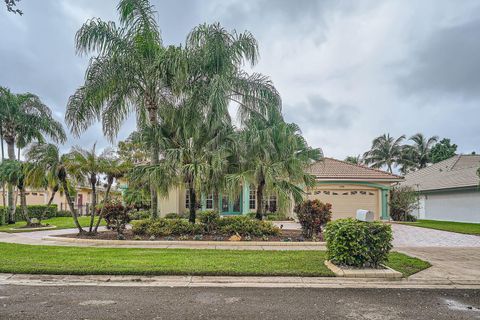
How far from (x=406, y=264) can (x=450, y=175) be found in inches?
898

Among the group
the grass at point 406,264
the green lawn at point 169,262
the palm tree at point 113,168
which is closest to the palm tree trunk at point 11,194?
the palm tree at point 113,168

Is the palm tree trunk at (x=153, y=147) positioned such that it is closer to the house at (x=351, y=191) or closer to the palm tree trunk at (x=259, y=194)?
the palm tree trunk at (x=259, y=194)

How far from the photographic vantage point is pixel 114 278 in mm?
6660

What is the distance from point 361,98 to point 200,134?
10257 millimetres

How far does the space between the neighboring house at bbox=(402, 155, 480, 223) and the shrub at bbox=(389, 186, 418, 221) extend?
3154 millimetres

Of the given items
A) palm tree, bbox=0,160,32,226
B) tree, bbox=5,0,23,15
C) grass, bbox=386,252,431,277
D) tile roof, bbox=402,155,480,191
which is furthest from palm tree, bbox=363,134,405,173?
tree, bbox=5,0,23,15

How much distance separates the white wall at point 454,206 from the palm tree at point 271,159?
1615 cm

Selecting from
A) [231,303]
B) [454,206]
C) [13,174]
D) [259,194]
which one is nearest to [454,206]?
[454,206]

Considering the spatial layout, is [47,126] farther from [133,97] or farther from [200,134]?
[200,134]

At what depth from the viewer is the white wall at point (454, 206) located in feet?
74.4

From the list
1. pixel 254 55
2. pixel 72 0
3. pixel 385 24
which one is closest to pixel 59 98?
pixel 72 0

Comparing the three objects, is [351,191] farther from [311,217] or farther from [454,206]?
[311,217]

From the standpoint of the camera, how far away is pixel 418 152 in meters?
43.9

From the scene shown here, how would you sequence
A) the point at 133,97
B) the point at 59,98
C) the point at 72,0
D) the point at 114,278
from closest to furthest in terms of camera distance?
the point at 114,278, the point at 72,0, the point at 133,97, the point at 59,98
